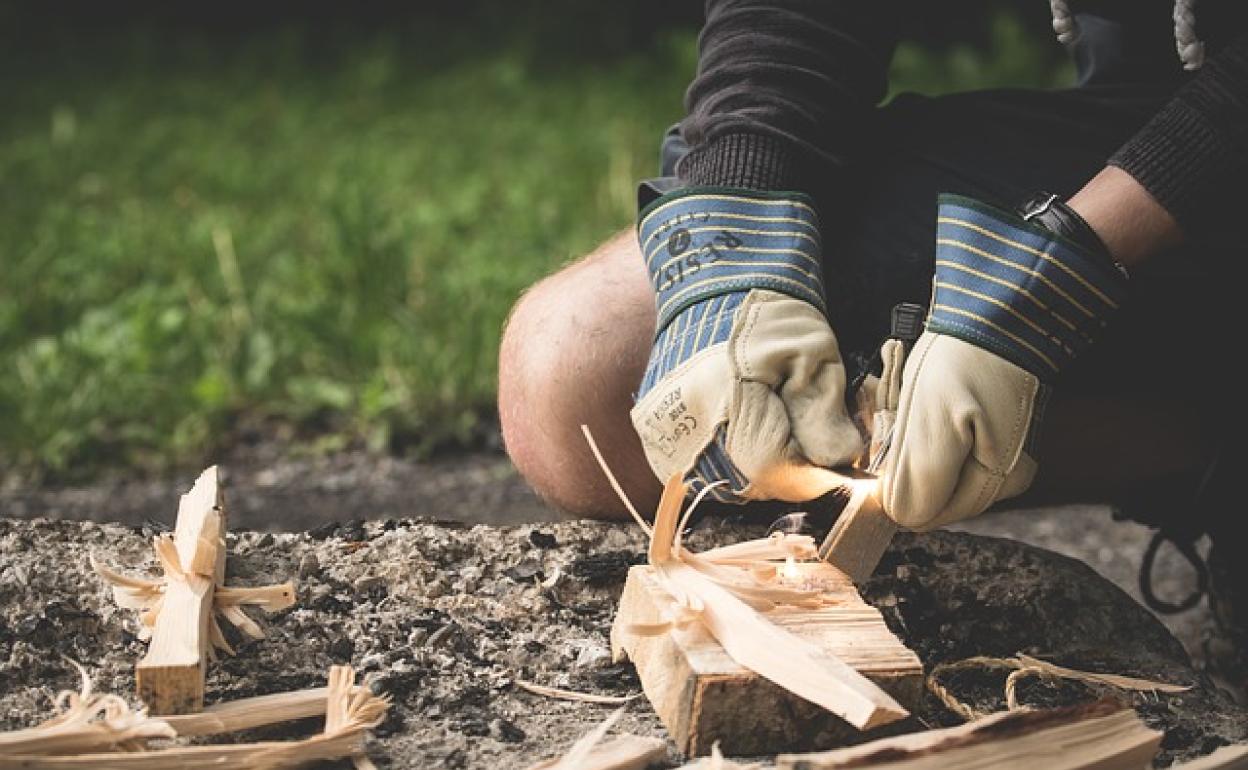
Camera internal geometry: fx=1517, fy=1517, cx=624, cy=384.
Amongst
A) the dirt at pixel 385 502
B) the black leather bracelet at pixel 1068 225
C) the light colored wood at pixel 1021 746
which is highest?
the black leather bracelet at pixel 1068 225

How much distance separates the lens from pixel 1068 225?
184 centimetres

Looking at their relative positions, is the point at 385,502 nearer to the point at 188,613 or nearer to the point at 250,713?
the point at 188,613

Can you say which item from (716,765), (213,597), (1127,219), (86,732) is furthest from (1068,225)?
(86,732)

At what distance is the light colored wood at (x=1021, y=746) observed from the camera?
1390 mm

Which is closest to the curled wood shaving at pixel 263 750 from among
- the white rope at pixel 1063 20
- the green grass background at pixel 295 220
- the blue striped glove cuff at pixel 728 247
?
the blue striped glove cuff at pixel 728 247

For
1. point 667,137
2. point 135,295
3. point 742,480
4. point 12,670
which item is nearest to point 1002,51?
point 135,295

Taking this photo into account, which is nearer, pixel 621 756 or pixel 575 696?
pixel 621 756

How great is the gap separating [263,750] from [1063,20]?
1421 millimetres

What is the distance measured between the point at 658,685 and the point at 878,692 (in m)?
0.26

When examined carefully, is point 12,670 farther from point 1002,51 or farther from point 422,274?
point 1002,51

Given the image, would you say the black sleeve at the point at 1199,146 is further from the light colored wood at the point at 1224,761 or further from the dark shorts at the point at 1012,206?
the light colored wood at the point at 1224,761

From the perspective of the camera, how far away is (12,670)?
5.43ft

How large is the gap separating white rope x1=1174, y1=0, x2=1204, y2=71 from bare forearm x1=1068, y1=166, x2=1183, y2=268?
219 millimetres

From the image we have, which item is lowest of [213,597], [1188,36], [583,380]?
[213,597]
